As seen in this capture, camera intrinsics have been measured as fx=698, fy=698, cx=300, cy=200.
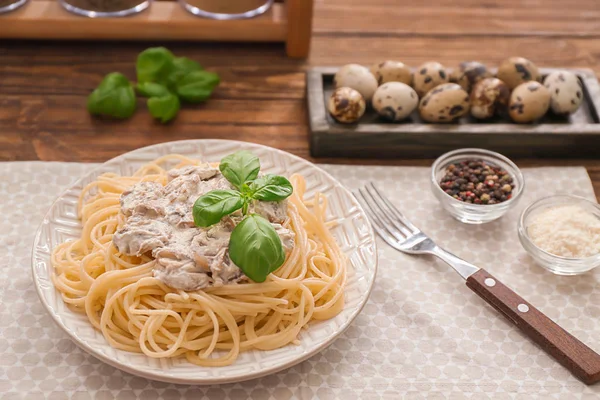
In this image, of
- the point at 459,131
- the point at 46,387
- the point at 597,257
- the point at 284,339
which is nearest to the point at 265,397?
the point at 284,339

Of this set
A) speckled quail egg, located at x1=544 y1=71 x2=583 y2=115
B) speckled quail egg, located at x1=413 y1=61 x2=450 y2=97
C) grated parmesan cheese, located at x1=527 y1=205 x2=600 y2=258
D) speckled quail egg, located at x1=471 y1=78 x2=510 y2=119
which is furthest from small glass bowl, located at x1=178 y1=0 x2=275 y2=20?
grated parmesan cheese, located at x1=527 y1=205 x2=600 y2=258

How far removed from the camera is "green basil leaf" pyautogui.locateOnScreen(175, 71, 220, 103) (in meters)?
3.12

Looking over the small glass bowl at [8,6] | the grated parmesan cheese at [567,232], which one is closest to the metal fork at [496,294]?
the grated parmesan cheese at [567,232]

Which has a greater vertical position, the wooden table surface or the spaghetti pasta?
the wooden table surface

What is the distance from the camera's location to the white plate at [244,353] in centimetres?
192

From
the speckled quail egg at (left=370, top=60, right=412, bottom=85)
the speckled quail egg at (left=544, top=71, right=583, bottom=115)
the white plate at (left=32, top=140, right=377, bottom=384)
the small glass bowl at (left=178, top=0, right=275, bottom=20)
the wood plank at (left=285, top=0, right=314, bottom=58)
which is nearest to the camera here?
the white plate at (left=32, top=140, right=377, bottom=384)

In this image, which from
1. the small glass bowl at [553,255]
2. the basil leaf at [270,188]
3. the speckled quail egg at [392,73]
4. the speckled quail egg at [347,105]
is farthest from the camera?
the speckled quail egg at [392,73]

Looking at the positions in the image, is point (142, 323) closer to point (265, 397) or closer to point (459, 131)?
point (265, 397)

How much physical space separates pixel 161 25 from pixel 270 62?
55 cm

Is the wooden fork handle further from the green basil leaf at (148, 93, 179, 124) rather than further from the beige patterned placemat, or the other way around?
the green basil leaf at (148, 93, 179, 124)

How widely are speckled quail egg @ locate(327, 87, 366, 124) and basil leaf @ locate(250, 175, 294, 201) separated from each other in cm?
73

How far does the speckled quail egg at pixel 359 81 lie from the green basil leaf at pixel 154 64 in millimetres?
768

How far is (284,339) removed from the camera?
2033mm

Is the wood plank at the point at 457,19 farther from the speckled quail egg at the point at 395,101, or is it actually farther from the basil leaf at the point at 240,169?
the basil leaf at the point at 240,169
